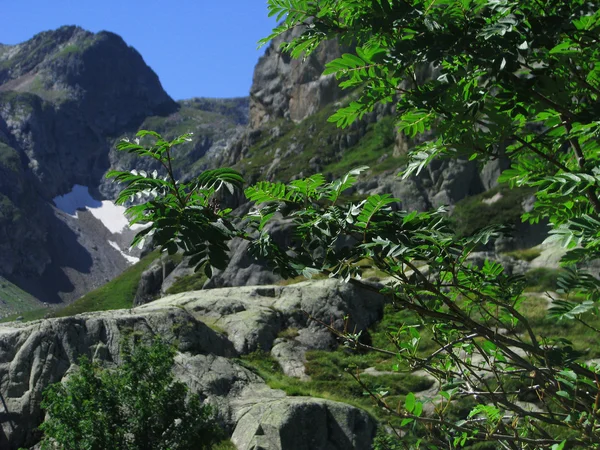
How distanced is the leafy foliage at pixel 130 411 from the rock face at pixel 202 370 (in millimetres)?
1821

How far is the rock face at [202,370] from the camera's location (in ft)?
59.1

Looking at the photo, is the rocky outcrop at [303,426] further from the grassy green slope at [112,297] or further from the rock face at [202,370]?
the grassy green slope at [112,297]

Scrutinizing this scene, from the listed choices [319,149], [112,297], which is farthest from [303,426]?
[319,149]

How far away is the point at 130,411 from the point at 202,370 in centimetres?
505

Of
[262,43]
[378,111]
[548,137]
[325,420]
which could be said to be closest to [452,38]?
[548,137]

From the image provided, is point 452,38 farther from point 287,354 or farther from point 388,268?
point 287,354

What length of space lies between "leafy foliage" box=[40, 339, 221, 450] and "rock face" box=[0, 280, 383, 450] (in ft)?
5.98

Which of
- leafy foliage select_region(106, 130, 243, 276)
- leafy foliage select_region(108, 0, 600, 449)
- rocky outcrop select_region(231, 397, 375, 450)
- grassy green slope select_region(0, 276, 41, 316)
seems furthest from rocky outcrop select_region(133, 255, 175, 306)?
grassy green slope select_region(0, 276, 41, 316)

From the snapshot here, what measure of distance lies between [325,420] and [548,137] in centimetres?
1588

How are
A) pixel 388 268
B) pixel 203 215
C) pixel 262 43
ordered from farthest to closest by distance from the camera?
pixel 262 43
pixel 388 268
pixel 203 215

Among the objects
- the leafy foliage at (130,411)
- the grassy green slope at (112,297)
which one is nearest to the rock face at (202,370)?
the leafy foliage at (130,411)

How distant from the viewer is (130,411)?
16203 millimetres

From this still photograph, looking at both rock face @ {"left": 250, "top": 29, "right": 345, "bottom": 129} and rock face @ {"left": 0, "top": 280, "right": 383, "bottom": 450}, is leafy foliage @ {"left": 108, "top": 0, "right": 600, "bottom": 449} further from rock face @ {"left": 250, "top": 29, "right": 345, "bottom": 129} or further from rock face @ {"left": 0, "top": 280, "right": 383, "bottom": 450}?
rock face @ {"left": 250, "top": 29, "right": 345, "bottom": 129}

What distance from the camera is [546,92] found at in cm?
367
